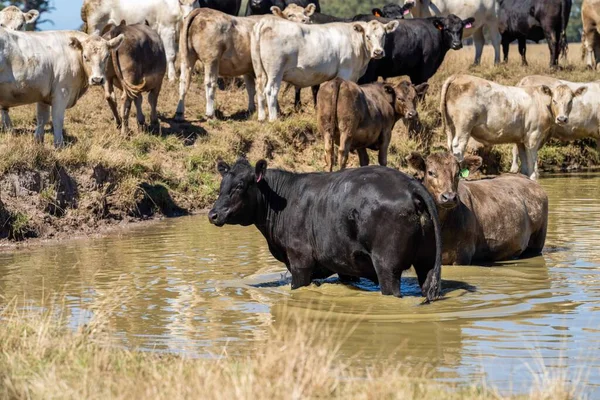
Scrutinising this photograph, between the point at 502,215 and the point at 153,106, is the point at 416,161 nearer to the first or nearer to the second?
the point at 502,215

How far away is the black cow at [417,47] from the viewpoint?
22.5 meters

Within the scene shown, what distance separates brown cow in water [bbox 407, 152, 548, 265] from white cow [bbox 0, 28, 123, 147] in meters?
6.03

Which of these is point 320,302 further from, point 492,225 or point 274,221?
point 492,225

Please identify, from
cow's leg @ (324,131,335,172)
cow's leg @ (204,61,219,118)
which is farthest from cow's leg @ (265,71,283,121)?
cow's leg @ (324,131,335,172)

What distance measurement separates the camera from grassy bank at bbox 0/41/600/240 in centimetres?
1405

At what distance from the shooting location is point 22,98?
50.1 ft

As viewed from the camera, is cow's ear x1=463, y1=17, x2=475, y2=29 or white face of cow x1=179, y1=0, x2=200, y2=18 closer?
white face of cow x1=179, y1=0, x2=200, y2=18

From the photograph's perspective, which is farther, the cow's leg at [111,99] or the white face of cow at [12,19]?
the white face of cow at [12,19]

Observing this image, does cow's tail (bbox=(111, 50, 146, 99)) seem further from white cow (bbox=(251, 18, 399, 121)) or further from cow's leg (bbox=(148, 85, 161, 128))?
white cow (bbox=(251, 18, 399, 121))

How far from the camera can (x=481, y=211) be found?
11.5m

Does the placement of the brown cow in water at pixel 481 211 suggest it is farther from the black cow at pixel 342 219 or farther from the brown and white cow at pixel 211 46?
the brown and white cow at pixel 211 46

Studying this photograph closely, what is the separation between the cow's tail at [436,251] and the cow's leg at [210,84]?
10.8m

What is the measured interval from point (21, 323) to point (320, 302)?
2916mm

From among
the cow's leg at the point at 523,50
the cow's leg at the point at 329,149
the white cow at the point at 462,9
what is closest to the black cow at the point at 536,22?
the cow's leg at the point at 523,50
